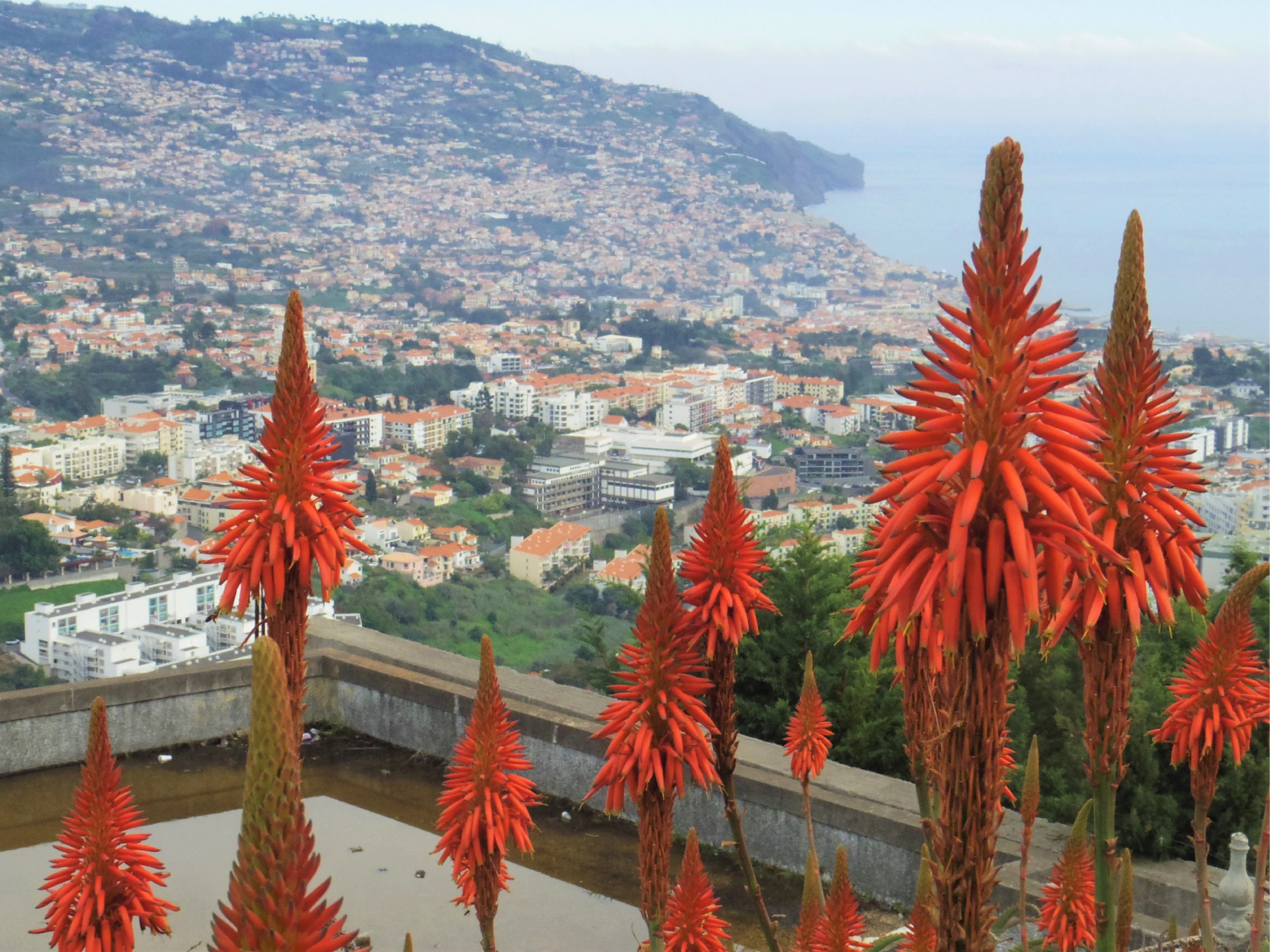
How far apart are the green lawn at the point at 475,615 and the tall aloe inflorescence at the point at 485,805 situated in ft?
32.2

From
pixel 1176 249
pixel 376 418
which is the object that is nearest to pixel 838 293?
pixel 376 418

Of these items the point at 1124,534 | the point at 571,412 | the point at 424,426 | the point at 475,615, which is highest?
the point at 1124,534

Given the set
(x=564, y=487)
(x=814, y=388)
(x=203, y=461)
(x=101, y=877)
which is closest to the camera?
(x=101, y=877)

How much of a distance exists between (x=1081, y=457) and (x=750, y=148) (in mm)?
53104

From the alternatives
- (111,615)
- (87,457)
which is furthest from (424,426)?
(111,615)

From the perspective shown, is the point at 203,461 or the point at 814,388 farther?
the point at 814,388

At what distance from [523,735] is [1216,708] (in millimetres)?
4850

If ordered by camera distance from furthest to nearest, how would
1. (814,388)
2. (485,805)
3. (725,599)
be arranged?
(814,388)
(485,805)
(725,599)

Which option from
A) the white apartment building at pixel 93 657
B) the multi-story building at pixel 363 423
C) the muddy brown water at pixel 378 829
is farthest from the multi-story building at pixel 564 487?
the muddy brown water at pixel 378 829

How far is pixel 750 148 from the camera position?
174 ft

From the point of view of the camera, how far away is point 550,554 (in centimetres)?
1736

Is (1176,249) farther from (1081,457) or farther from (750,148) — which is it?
(750,148)

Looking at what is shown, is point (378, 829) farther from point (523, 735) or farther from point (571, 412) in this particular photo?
point (571, 412)

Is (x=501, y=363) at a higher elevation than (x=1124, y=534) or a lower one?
lower
